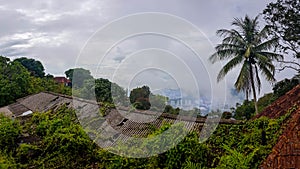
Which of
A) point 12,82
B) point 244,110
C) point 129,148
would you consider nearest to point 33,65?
point 12,82

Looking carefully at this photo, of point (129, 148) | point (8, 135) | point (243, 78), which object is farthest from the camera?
point (243, 78)

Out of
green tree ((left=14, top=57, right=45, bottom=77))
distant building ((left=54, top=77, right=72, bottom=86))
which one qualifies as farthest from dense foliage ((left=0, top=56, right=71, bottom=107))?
green tree ((left=14, top=57, right=45, bottom=77))

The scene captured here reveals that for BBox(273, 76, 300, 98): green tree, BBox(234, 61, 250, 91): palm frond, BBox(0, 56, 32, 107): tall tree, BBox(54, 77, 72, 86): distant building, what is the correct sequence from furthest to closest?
1. BBox(54, 77, 72, 86): distant building
2. BBox(0, 56, 32, 107): tall tree
3. BBox(273, 76, 300, 98): green tree
4. BBox(234, 61, 250, 91): palm frond

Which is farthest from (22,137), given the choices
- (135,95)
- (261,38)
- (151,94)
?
(261,38)

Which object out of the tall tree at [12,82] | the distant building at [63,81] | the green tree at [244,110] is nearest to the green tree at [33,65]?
the distant building at [63,81]

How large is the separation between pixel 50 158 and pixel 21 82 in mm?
19215

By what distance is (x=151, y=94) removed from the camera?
6129 mm

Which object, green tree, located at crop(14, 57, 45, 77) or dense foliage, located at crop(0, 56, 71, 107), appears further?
green tree, located at crop(14, 57, 45, 77)

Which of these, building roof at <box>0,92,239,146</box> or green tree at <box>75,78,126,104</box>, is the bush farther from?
green tree at <box>75,78,126,104</box>

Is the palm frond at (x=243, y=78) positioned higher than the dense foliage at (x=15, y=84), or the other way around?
the dense foliage at (x=15, y=84)

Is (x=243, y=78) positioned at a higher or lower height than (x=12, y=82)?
lower

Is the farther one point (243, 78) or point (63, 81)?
point (63, 81)

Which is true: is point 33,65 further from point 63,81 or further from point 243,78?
point 243,78

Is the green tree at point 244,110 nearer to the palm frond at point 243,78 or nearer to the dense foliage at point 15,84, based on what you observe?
the palm frond at point 243,78
